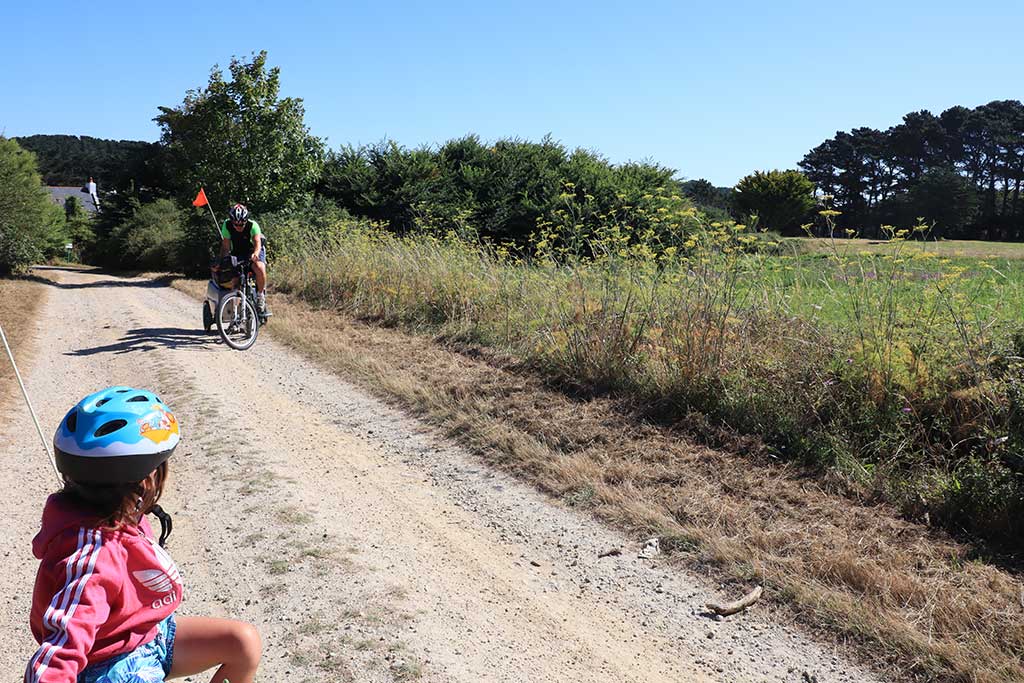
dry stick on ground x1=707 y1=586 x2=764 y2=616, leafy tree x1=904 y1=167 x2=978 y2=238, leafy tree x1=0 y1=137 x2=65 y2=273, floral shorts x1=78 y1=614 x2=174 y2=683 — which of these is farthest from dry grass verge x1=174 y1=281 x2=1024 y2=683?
leafy tree x1=0 y1=137 x2=65 y2=273

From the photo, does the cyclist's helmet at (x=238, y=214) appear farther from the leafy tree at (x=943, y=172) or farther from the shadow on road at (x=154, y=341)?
the leafy tree at (x=943, y=172)

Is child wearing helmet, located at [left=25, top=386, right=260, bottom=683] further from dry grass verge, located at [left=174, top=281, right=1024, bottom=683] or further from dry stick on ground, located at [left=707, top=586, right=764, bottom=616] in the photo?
dry grass verge, located at [left=174, top=281, right=1024, bottom=683]

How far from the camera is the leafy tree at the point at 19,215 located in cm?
2806

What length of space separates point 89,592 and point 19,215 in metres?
32.3

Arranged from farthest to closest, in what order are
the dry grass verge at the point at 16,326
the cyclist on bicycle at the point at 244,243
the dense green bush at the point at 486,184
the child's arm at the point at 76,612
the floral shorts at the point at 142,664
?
the dense green bush at the point at 486,184 → the cyclist on bicycle at the point at 244,243 → the dry grass verge at the point at 16,326 → the floral shorts at the point at 142,664 → the child's arm at the point at 76,612

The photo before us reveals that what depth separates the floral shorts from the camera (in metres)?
2.07

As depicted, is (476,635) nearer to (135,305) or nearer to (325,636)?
(325,636)

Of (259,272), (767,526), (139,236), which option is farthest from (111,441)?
(139,236)

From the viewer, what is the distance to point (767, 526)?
468cm

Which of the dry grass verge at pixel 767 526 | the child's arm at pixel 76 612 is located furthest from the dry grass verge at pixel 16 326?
the child's arm at pixel 76 612

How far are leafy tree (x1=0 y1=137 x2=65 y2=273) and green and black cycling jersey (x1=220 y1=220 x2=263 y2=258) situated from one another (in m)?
21.6

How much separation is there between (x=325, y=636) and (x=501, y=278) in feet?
24.8

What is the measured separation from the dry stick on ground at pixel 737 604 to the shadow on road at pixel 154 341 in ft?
29.4

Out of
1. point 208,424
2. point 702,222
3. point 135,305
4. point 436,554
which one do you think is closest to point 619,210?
point 135,305
